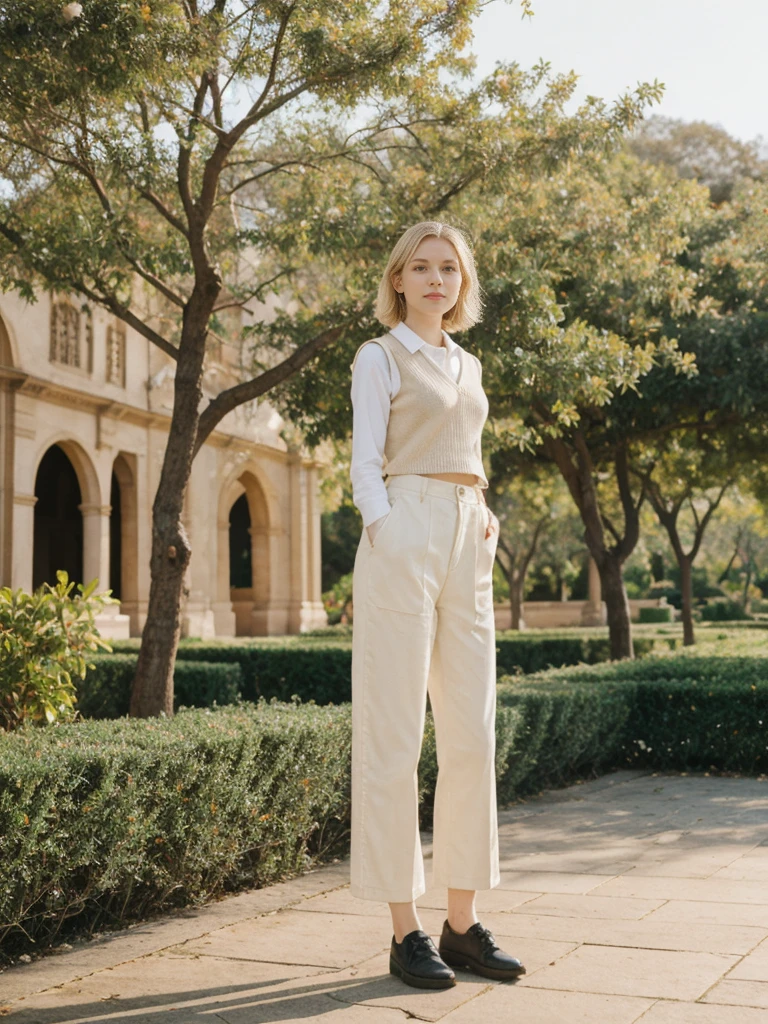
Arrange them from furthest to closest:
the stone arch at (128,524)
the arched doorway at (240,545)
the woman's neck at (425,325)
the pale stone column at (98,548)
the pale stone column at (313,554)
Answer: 1. the arched doorway at (240,545)
2. the pale stone column at (313,554)
3. the stone arch at (128,524)
4. the pale stone column at (98,548)
5. the woman's neck at (425,325)

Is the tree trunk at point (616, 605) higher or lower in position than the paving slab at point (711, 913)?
higher

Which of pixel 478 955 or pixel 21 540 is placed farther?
pixel 21 540

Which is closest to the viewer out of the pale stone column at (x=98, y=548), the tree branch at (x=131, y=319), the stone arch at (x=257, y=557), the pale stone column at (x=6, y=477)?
the tree branch at (x=131, y=319)

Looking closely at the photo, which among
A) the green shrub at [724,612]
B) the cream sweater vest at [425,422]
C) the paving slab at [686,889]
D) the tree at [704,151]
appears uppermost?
the tree at [704,151]

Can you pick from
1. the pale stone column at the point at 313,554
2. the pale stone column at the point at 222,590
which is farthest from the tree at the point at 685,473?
the pale stone column at the point at 313,554

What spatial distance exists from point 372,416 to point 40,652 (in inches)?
111

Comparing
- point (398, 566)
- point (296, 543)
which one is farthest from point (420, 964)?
point (296, 543)

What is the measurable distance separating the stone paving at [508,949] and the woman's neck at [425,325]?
6.31 ft

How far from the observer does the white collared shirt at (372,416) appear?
3203 mm

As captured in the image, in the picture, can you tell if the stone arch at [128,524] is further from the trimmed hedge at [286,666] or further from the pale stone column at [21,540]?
the trimmed hedge at [286,666]

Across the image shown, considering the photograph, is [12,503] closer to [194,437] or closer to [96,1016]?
[194,437]

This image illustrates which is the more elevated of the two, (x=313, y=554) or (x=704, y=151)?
(x=704, y=151)

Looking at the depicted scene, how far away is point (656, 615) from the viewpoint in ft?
138

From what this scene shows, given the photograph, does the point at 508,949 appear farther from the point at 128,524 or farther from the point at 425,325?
the point at 128,524
